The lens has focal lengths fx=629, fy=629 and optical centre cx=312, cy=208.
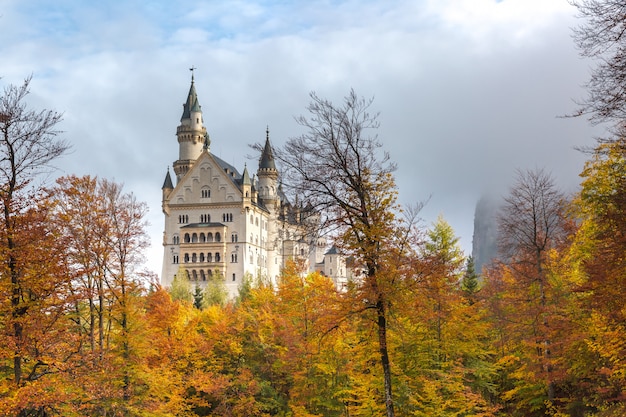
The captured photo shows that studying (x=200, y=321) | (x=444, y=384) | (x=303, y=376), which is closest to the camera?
(x=444, y=384)

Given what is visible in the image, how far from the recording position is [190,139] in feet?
372

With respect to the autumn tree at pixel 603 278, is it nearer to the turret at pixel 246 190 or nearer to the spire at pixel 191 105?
the turret at pixel 246 190

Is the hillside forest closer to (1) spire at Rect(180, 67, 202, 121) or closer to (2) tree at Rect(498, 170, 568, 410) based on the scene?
(2) tree at Rect(498, 170, 568, 410)

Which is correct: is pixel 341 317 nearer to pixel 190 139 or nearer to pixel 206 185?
pixel 206 185

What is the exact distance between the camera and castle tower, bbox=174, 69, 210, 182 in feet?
370

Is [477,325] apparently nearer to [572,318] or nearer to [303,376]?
[572,318]

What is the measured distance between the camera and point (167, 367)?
1262 inches

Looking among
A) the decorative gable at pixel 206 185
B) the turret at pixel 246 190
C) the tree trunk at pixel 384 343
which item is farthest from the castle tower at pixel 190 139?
the tree trunk at pixel 384 343

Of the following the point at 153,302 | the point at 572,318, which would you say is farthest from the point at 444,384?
the point at 153,302

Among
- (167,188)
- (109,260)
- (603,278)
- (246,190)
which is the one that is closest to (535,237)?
(603,278)

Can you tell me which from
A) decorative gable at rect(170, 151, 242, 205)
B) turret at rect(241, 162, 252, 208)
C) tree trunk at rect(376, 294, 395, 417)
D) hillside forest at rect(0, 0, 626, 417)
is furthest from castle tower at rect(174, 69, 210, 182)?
tree trunk at rect(376, 294, 395, 417)

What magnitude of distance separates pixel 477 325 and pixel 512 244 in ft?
14.4

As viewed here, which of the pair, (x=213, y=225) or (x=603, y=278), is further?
(x=213, y=225)

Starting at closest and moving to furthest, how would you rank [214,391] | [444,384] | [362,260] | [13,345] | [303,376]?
[13,345] < [362,260] < [444,384] < [303,376] < [214,391]
